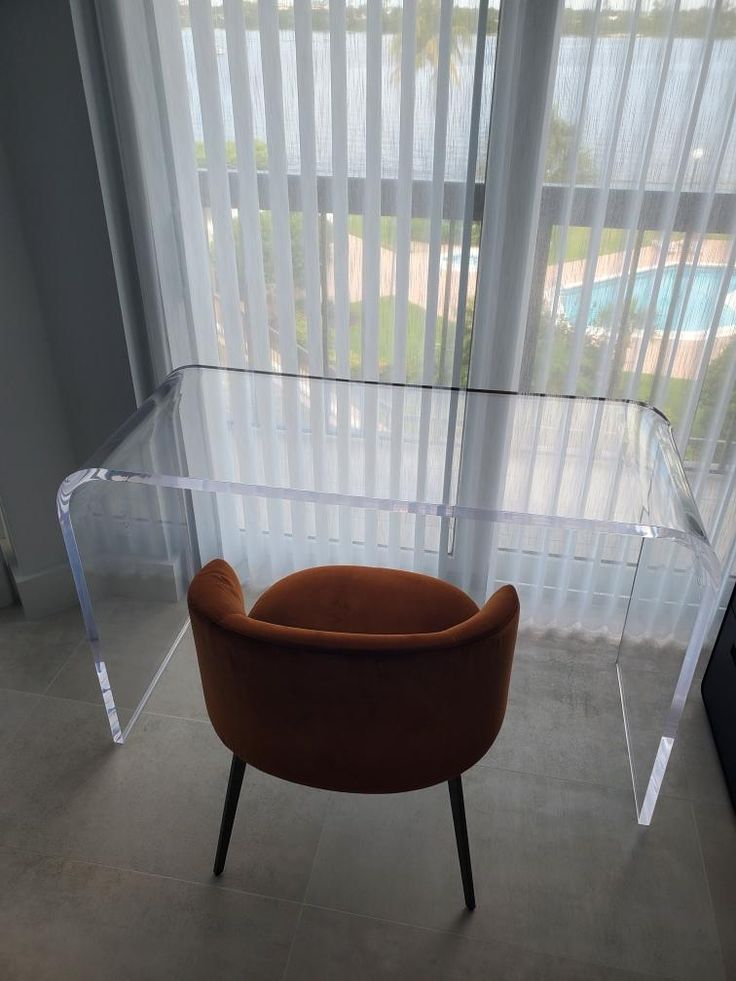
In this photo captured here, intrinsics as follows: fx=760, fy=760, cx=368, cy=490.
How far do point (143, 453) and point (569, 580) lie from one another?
1244mm

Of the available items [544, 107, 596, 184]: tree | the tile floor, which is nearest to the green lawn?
[544, 107, 596, 184]: tree

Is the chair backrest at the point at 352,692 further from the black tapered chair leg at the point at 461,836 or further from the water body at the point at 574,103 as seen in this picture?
the water body at the point at 574,103

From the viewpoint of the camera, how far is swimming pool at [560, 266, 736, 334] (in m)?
1.71

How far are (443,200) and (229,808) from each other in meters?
1.38

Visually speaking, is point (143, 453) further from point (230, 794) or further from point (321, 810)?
point (321, 810)

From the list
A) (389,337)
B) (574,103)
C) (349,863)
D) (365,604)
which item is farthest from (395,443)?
(349,863)

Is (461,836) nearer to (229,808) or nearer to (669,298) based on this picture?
(229,808)

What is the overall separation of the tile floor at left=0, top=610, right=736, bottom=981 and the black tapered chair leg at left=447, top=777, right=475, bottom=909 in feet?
0.17

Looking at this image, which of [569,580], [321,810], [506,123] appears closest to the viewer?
[506,123]

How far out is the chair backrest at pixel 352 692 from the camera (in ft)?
3.62

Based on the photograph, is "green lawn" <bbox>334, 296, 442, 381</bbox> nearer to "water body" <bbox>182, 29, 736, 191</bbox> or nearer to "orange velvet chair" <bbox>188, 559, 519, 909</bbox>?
"water body" <bbox>182, 29, 736, 191</bbox>

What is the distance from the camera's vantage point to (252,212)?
5.92 feet

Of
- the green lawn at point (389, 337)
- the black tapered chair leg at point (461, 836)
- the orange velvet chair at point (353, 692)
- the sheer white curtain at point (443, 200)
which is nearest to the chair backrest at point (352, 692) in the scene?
the orange velvet chair at point (353, 692)

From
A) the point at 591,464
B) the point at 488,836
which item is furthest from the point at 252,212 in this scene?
the point at 488,836
